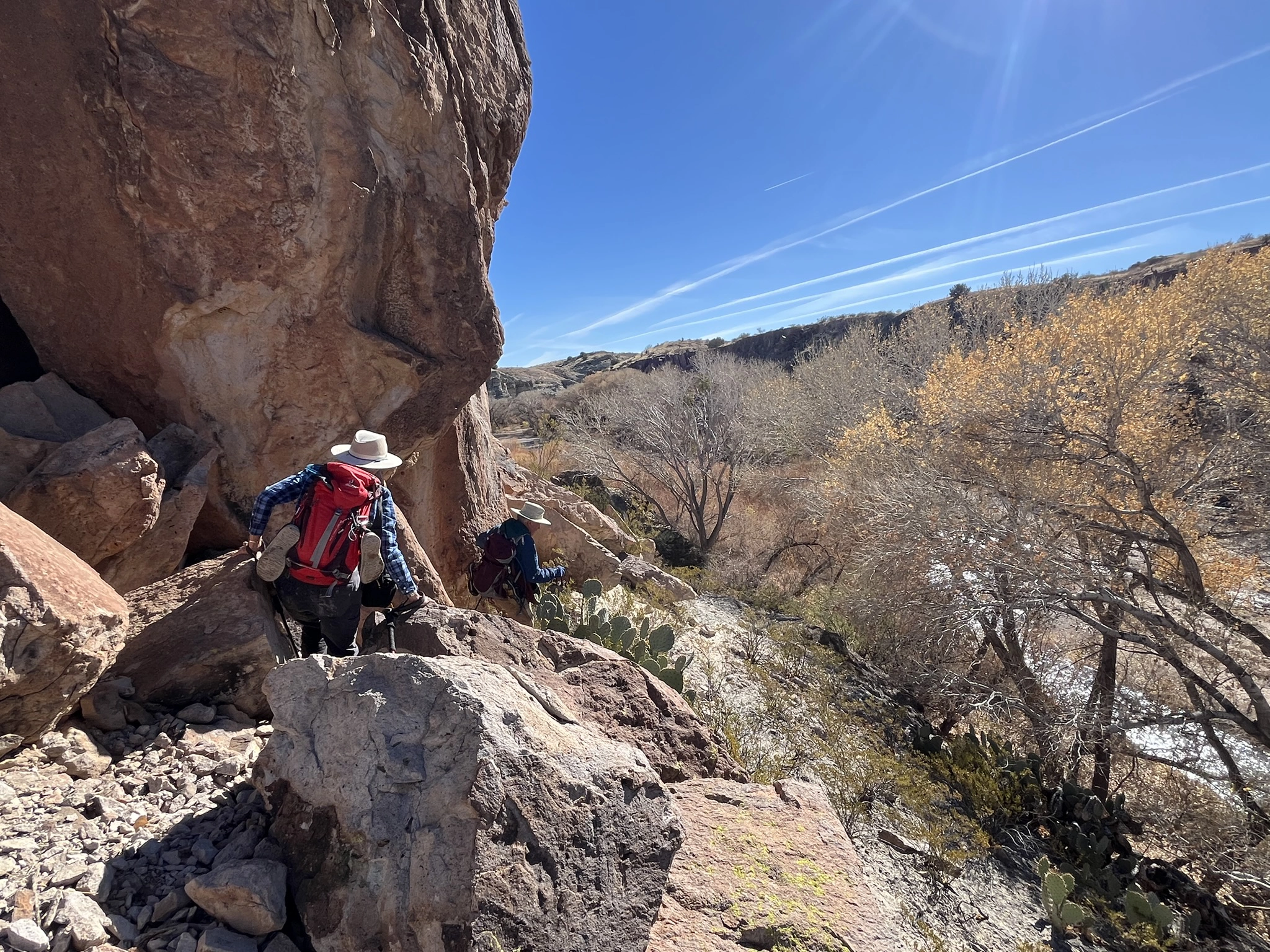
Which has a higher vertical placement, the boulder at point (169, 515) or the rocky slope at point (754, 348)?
the rocky slope at point (754, 348)

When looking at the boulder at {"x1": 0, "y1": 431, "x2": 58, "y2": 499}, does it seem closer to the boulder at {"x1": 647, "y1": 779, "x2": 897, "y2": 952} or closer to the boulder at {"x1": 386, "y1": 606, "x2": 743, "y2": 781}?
the boulder at {"x1": 386, "y1": 606, "x2": 743, "y2": 781}

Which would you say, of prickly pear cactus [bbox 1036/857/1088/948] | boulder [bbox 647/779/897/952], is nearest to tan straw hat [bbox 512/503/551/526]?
boulder [bbox 647/779/897/952]

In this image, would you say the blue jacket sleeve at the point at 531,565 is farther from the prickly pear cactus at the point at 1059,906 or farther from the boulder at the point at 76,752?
the prickly pear cactus at the point at 1059,906

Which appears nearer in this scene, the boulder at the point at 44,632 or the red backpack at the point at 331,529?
the boulder at the point at 44,632

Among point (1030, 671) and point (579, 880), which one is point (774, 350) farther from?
point (579, 880)

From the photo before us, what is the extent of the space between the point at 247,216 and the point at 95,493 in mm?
1888

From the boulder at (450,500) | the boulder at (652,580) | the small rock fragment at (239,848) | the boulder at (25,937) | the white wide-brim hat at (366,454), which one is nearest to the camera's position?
the boulder at (25,937)

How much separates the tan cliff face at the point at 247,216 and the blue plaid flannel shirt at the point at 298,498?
1.28 metres

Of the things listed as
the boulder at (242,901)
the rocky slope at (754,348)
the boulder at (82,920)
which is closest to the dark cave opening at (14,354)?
the boulder at (82,920)

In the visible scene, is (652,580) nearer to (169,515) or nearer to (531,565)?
(531,565)

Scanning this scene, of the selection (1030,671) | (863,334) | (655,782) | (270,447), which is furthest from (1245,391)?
(863,334)

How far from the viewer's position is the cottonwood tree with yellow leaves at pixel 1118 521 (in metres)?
6.67

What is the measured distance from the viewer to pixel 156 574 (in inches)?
134

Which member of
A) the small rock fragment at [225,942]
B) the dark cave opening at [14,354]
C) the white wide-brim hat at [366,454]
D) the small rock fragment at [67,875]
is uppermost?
the dark cave opening at [14,354]
